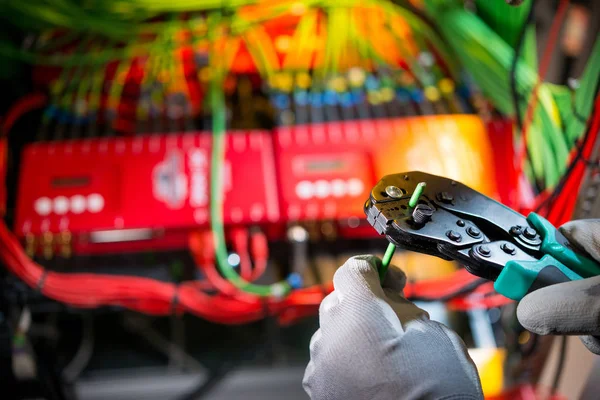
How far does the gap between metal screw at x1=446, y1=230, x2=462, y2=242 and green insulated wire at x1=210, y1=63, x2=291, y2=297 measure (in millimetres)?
601

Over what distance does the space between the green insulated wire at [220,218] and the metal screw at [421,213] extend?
603 mm

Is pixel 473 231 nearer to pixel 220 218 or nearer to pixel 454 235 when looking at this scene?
pixel 454 235

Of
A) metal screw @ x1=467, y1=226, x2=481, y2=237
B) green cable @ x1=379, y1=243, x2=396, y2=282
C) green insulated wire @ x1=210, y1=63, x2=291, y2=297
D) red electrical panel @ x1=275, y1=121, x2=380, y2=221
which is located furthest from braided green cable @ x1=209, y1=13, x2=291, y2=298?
metal screw @ x1=467, y1=226, x2=481, y2=237

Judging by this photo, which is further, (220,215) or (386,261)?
(220,215)

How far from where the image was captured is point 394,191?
2.27 ft

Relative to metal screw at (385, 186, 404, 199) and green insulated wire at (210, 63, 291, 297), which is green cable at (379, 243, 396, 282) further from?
green insulated wire at (210, 63, 291, 297)

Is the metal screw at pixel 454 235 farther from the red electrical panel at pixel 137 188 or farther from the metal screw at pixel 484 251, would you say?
the red electrical panel at pixel 137 188

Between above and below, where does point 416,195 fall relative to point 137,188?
above

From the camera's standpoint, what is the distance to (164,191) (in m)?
1.28

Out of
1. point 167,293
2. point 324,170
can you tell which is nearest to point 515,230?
point 324,170

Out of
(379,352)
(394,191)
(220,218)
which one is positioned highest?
(394,191)

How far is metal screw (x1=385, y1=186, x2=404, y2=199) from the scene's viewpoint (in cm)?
69

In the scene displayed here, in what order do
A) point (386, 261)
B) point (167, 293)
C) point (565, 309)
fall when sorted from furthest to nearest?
1. point (167, 293)
2. point (386, 261)
3. point (565, 309)

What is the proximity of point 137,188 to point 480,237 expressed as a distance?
0.86 meters
